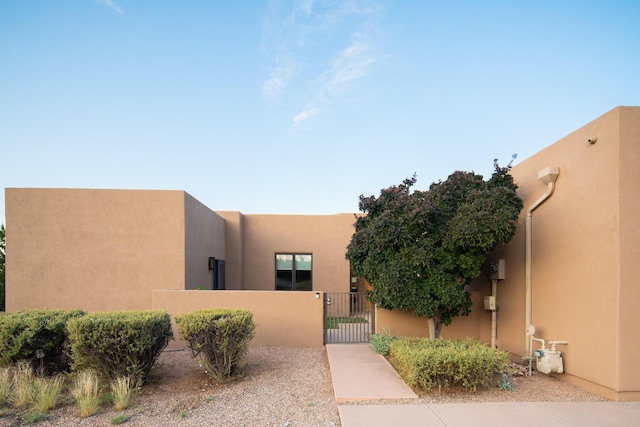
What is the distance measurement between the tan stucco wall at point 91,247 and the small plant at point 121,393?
14.3 feet

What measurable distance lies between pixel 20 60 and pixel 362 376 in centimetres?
1019

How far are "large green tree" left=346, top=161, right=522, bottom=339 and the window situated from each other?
24.1 ft

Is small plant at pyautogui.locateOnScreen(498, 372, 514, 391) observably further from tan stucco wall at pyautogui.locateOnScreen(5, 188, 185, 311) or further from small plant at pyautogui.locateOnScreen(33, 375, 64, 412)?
tan stucco wall at pyautogui.locateOnScreen(5, 188, 185, 311)

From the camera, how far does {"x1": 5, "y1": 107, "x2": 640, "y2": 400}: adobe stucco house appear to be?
4.91 m

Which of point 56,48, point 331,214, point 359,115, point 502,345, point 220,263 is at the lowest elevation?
point 502,345

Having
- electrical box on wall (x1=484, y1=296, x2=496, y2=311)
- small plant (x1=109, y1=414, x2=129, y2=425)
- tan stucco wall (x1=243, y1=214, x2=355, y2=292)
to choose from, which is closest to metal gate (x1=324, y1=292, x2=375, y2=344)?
electrical box on wall (x1=484, y1=296, x2=496, y2=311)

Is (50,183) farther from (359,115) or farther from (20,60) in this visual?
(359,115)

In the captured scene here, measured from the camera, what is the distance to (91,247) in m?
9.15

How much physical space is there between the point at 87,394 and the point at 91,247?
5730 mm

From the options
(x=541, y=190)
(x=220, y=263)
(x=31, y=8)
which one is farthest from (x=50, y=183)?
(x=541, y=190)

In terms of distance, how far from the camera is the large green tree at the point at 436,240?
620cm

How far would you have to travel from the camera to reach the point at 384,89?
34.3 feet

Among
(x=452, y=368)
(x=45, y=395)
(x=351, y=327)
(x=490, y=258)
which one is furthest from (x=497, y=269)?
(x=45, y=395)

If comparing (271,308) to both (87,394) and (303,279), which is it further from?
(303,279)
